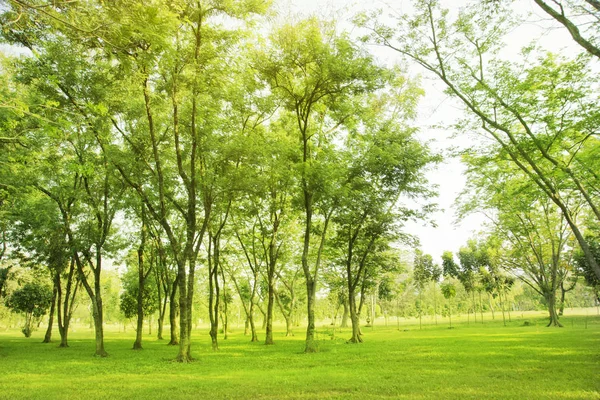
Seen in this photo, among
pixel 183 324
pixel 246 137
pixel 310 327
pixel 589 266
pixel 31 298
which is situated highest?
pixel 246 137

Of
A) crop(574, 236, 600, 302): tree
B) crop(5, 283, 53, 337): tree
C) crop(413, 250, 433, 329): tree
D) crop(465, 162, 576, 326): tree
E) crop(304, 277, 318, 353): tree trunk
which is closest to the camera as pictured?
crop(304, 277, 318, 353): tree trunk

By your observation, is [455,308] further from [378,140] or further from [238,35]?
[238,35]

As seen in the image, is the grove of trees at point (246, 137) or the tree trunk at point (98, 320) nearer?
the grove of trees at point (246, 137)

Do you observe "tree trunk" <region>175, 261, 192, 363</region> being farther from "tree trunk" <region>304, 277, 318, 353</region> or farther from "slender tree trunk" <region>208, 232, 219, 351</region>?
"tree trunk" <region>304, 277, 318, 353</region>

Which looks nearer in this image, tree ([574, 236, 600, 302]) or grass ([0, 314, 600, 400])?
grass ([0, 314, 600, 400])

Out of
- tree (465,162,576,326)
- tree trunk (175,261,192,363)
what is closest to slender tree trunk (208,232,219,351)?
tree trunk (175,261,192,363)

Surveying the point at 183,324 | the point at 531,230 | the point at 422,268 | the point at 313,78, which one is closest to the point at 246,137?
the point at 313,78

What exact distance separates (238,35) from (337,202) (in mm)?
10896

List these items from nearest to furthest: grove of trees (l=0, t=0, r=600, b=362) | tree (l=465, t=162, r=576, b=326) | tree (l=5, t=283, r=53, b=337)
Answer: grove of trees (l=0, t=0, r=600, b=362)
tree (l=465, t=162, r=576, b=326)
tree (l=5, t=283, r=53, b=337)

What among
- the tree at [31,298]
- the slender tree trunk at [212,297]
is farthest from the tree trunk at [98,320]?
the tree at [31,298]

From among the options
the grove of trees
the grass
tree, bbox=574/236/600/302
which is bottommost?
the grass

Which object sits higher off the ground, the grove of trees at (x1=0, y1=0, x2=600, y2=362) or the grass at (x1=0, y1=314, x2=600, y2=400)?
the grove of trees at (x1=0, y1=0, x2=600, y2=362)

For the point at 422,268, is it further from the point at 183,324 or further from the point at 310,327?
the point at 183,324

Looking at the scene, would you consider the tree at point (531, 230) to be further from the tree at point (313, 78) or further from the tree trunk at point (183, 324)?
the tree trunk at point (183, 324)
